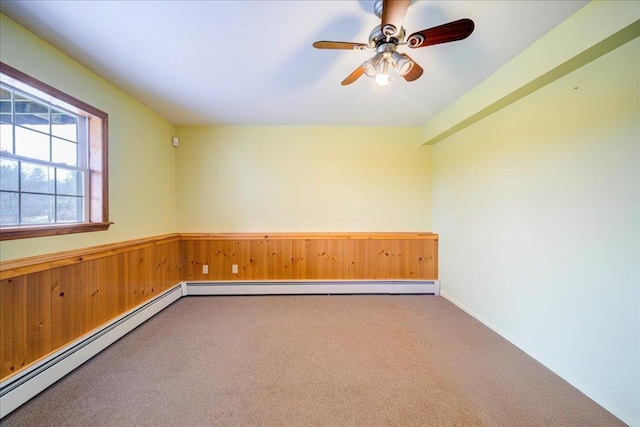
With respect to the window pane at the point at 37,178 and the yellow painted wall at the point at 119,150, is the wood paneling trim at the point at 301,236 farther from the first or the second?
the window pane at the point at 37,178

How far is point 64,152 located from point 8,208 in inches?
24.6

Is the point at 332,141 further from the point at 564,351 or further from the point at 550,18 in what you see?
the point at 564,351

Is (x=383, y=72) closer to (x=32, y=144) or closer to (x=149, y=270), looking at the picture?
(x=32, y=144)

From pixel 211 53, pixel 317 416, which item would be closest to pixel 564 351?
pixel 317 416

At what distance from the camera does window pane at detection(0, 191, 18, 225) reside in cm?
151

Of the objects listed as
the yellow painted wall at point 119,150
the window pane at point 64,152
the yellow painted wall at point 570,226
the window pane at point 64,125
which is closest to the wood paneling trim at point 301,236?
the yellow painted wall at point 119,150

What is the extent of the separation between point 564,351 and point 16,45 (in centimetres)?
433

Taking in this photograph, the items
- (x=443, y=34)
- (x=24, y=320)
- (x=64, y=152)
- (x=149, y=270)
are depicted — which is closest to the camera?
(x=443, y=34)

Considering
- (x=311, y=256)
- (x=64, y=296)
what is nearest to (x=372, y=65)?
(x=311, y=256)

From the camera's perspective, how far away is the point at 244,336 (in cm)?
222

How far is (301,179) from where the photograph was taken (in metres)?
3.39

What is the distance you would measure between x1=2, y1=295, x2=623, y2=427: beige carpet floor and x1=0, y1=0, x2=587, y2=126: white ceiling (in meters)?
2.42

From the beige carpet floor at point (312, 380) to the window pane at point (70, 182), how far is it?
55.8 inches

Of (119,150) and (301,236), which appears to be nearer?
(119,150)
